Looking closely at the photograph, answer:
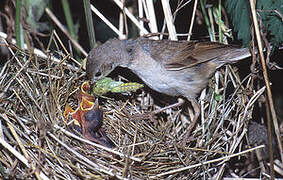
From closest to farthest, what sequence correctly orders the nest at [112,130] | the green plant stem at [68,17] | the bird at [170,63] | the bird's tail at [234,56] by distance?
1. the nest at [112,130]
2. the bird's tail at [234,56]
3. the bird at [170,63]
4. the green plant stem at [68,17]

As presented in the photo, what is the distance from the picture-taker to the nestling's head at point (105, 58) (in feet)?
9.71

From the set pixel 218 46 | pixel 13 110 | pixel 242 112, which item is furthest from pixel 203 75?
pixel 13 110

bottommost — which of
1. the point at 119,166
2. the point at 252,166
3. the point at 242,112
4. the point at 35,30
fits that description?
the point at 252,166

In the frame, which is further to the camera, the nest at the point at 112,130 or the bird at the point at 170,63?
the bird at the point at 170,63

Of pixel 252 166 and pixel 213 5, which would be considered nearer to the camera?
pixel 213 5

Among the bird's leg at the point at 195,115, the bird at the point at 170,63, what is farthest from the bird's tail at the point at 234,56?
the bird's leg at the point at 195,115

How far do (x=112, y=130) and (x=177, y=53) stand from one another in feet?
2.92

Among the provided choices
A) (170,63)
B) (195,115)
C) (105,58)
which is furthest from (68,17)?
(195,115)

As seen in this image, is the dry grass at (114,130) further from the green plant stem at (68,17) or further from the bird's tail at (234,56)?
the green plant stem at (68,17)

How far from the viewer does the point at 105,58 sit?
303 cm

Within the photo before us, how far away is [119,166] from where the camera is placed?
2621 millimetres

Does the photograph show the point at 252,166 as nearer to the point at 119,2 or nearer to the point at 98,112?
the point at 98,112

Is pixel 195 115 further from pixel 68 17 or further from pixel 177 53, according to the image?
pixel 68 17

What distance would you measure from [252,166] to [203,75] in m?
1.00
